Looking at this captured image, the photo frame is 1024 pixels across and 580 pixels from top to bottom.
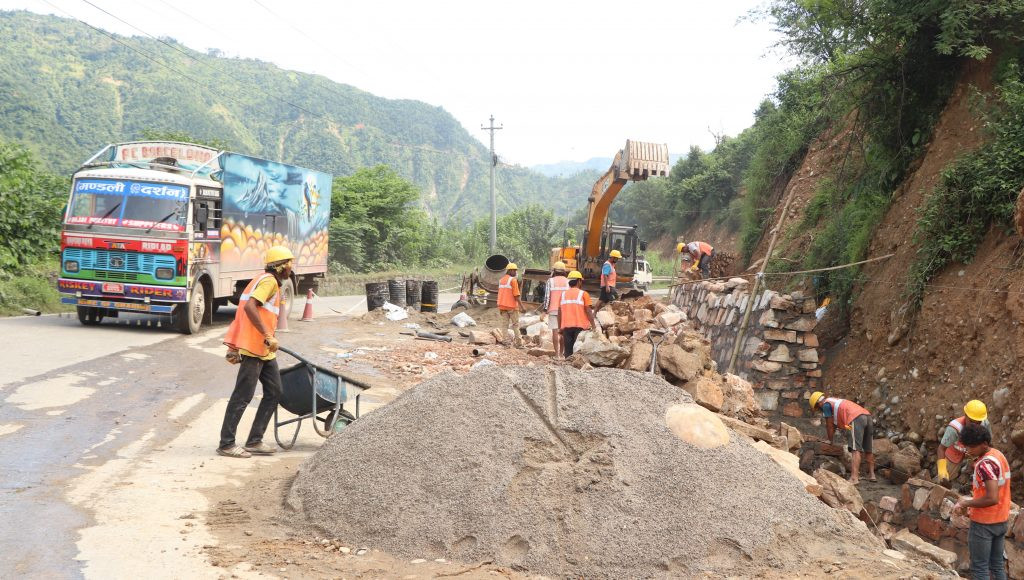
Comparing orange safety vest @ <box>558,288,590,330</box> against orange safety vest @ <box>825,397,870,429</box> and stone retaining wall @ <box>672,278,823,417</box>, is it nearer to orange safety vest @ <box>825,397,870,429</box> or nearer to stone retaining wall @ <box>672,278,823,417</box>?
stone retaining wall @ <box>672,278,823,417</box>

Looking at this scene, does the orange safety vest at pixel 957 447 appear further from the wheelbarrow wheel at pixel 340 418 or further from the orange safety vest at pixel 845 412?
the wheelbarrow wheel at pixel 340 418

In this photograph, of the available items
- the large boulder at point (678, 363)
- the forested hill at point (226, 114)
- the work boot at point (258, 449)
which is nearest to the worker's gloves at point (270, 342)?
the work boot at point (258, 449)

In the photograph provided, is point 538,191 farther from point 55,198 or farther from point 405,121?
point 55,198

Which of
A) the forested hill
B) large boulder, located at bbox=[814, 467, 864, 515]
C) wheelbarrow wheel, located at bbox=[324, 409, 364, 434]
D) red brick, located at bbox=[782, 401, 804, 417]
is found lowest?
red brick, located at bbox=[782, 401, 804, 417]

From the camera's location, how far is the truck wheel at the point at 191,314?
1390 cm

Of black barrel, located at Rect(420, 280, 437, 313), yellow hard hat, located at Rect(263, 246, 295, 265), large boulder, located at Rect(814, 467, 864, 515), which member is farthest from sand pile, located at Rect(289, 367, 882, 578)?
black barrel, located at Rect(420, 280, 437, 313)

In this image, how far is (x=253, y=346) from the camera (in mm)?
6633

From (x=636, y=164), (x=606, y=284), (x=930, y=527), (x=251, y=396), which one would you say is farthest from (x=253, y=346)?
(x=636, y=164)

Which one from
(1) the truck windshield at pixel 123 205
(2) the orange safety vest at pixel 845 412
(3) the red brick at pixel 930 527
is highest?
(1) the truck windshield at pixel 123 205

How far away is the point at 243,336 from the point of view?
6645 millimetres

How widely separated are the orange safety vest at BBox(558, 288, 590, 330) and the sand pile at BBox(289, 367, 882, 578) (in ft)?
17.9

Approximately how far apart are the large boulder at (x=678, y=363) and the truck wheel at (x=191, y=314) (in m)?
8.96

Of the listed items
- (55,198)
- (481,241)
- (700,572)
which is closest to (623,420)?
(700,572)

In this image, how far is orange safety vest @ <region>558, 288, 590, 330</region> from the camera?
11516 mm
